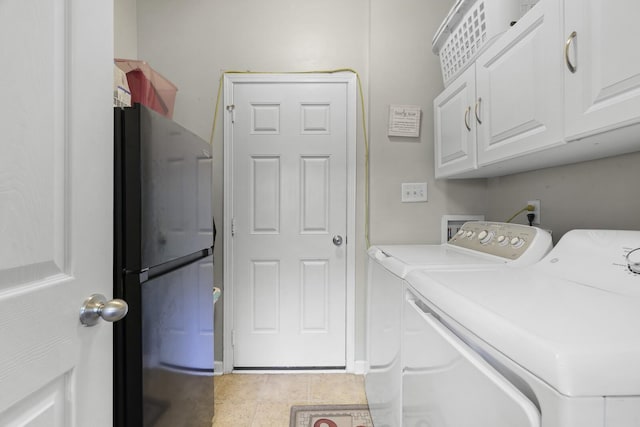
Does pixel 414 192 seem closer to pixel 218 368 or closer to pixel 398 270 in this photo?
pixel 398 270

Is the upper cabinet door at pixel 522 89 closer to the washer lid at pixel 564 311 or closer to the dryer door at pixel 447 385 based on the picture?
the washer lid at pixel 564 311

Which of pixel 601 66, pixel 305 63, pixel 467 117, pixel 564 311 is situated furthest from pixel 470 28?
pixel 564 311

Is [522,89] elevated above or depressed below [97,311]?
above

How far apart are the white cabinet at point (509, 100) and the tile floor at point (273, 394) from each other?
4.94 feet

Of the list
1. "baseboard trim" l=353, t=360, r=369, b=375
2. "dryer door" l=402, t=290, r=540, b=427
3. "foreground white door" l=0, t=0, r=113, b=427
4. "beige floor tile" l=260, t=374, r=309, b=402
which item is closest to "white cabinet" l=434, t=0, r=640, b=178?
"dryer door" l=402, t=290, r=540, b=427

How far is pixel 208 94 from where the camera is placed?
6.86 feet

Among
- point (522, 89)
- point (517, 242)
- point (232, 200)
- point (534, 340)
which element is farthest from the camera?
point (232, 200)

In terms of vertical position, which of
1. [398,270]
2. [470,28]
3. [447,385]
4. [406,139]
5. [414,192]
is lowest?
[447,385]

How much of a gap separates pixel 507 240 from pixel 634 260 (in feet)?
1.57

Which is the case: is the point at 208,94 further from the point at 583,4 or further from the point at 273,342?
the point at 583,4

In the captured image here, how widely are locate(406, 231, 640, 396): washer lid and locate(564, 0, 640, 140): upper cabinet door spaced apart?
0.36 metres

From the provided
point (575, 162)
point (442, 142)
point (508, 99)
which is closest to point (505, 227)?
point (575, 162)

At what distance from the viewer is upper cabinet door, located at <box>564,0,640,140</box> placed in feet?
2.41

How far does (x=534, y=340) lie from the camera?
47 cm
